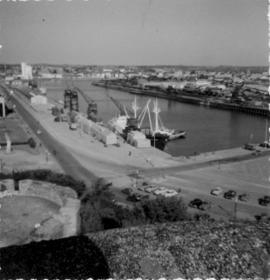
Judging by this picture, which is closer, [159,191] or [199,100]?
[159,191]

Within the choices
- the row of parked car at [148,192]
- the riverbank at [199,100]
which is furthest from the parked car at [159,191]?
the riverbank at [199,100]

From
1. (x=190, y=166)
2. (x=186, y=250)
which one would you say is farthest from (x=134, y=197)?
(x=186, y=250)

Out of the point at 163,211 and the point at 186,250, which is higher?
the point at 186,250

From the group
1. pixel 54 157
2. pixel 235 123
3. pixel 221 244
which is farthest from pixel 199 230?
pixel 235 123

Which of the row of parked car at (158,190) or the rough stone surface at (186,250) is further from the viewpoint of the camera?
the row of parked car at (158,190)

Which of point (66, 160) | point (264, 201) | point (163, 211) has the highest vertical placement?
point (163, 211)

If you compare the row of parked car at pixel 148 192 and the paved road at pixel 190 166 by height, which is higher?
the paved road at pixel 190 166

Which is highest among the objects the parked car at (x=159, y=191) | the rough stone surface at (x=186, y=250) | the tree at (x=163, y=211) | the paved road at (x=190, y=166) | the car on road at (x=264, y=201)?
the rough stone surface at (x=186, y=250)

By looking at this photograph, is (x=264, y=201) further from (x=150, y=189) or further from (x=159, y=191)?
(x=150, y=189)

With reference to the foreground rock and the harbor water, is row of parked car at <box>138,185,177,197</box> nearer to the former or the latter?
the foreground rock

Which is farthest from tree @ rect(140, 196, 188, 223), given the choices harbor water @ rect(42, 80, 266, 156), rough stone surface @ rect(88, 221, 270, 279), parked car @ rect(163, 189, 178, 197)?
harbor water @ rect(42, 80, 266, 156)

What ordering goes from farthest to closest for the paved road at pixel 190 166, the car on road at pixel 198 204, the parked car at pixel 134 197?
the paved road at pixel 190 166 → the parked car at pixel 134 197 → the car on road at pixel 198 204

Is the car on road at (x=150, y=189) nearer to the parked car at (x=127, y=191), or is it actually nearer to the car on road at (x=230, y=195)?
the parked car at (x=127, y=191)

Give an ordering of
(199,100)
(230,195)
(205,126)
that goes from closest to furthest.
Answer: (230,195), (205,126), (199,100)
